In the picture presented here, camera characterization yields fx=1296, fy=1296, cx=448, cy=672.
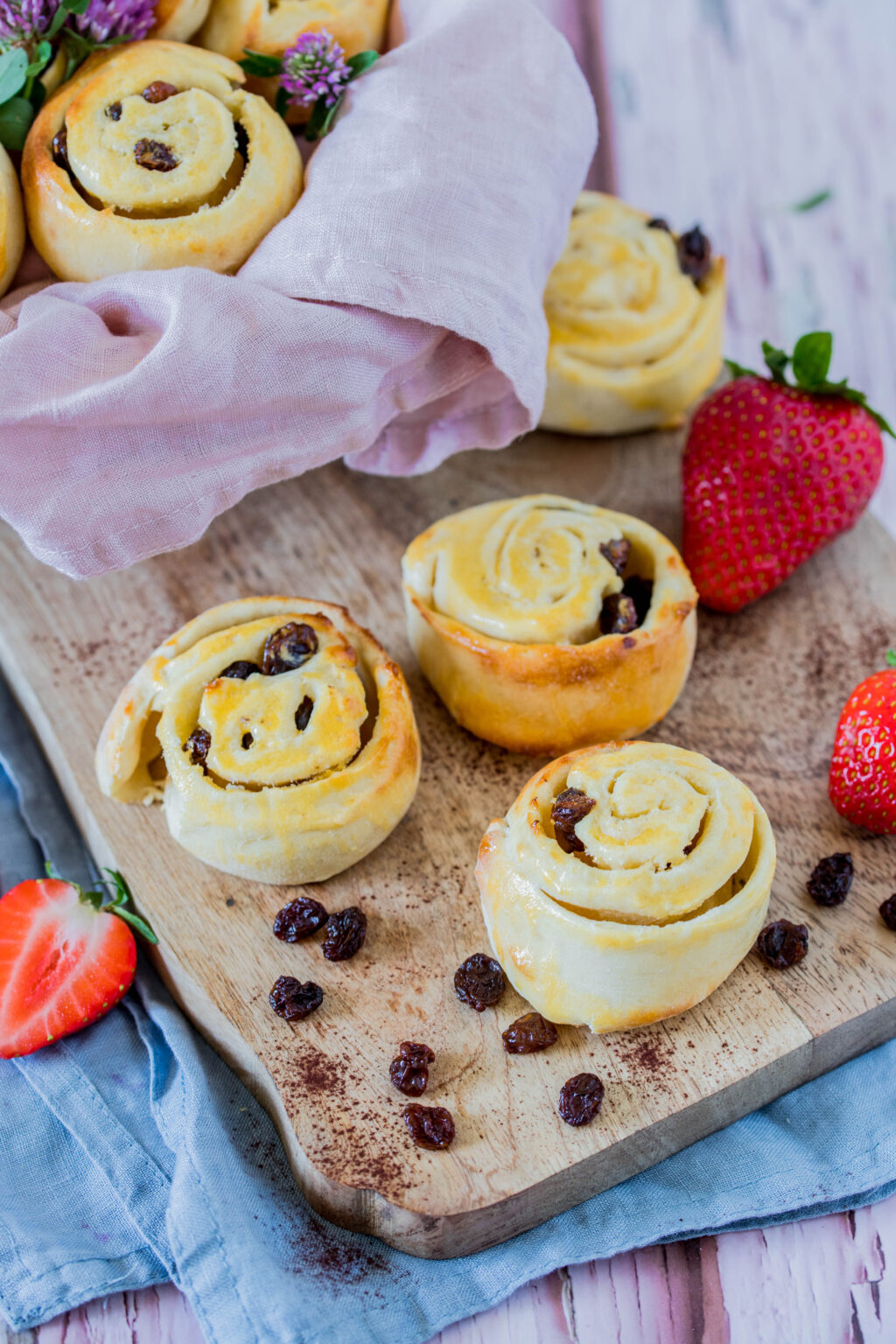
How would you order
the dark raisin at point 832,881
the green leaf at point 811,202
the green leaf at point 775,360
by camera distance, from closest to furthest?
the dark raisin at point 832,881 → the green leaf at point 775,360 → the green leaf at point 811,202

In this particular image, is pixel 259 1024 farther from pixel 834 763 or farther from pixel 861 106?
pixel 861 106

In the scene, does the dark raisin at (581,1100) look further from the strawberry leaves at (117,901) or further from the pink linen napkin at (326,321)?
the pink linen napkin at (326,321)

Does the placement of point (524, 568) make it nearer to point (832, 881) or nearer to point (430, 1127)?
point (832, 881)

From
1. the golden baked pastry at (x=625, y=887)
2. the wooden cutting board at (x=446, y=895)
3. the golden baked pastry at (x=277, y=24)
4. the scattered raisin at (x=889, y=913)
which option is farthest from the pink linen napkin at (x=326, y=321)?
the scattered raisin at (x=889, y=913)

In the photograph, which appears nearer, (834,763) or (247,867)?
(247,867)

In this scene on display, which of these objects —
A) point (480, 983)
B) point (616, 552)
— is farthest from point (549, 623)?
point (480, 983)

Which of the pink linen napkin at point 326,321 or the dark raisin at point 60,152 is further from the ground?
the dark raisin at point 60,152

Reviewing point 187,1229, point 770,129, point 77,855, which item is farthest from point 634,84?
point 187,1229
